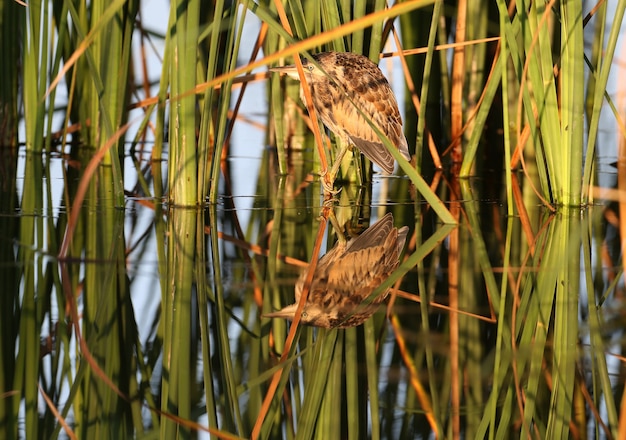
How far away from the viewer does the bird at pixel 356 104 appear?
17.1 ft

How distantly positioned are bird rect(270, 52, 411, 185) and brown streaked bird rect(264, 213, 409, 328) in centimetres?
60

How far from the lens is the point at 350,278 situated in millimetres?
3768

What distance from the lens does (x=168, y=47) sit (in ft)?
15.1

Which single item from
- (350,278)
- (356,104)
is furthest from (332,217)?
(350,278)

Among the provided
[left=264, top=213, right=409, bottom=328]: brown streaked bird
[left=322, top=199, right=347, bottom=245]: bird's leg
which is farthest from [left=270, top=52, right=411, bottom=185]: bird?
[left=264, top=213, right=409, bottom=328]: brown streaked bird

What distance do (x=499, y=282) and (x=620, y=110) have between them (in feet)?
10.8

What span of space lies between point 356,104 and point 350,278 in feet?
6.01

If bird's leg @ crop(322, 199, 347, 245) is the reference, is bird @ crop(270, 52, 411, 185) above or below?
A: above

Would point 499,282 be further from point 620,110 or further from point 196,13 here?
point 620,110

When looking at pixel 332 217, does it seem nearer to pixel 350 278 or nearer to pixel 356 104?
pixel 356 104

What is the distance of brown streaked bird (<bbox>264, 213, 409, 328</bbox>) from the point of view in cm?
328

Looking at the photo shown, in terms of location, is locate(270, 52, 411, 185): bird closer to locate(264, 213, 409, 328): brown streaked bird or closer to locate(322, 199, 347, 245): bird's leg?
locate(322, 199, 347, 245): bird's leg

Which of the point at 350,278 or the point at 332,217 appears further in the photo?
the point at 332,217

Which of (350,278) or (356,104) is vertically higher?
(356,104)
